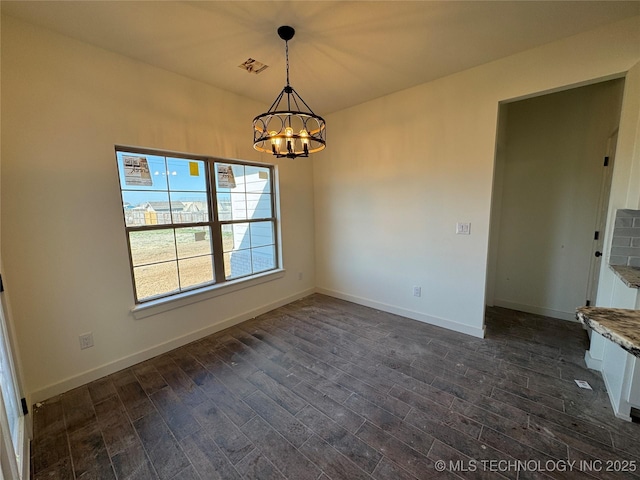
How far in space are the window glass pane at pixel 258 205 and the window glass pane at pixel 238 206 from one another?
63 mm

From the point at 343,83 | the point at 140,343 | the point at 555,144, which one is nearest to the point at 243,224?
the point at 140,343

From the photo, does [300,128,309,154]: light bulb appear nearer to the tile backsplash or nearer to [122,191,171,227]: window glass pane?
[122,191,171,227]: window glass pane

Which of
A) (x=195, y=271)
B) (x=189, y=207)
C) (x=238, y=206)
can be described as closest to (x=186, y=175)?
(x=189, y=207)

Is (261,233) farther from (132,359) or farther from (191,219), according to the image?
(132,359)

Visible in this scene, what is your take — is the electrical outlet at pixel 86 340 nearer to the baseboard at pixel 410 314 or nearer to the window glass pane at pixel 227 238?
the window glass pane at pixel 227 238

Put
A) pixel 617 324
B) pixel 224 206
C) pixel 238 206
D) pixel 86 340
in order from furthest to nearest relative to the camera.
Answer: pixel 238 206 < pixel 224 206 < pixel 86 340 < pixel 617 324

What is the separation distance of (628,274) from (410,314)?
6.45 feet

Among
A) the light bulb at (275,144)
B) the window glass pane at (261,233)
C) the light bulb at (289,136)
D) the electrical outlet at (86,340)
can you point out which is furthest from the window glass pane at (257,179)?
the electrical outlet at (86,340)

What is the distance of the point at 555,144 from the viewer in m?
3.05

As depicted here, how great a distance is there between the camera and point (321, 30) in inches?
77.3

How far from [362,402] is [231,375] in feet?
3.75

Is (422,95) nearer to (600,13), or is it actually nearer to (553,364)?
(600,13)

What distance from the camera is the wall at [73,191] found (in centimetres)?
181

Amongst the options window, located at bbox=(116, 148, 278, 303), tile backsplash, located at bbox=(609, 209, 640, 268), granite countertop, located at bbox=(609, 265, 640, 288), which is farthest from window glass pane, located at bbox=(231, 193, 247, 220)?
tile backsplash, located at bbox=(609, 209, 640, 268)
